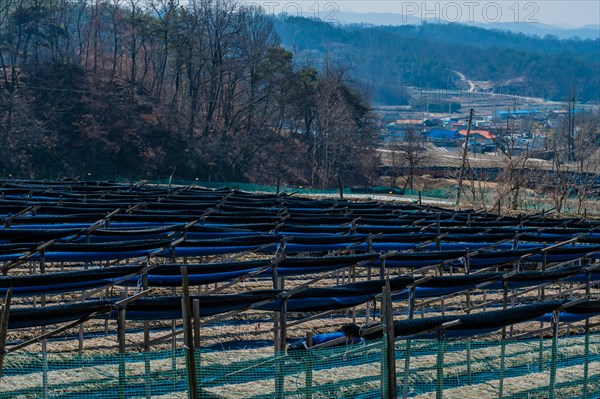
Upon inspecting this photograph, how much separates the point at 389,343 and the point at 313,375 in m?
0.96

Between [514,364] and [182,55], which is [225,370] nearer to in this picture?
[514,364]

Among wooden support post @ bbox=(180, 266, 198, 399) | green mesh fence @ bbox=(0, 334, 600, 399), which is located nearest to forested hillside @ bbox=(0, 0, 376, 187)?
green mesh fence @ bbox=(0, 334, 600, 399)

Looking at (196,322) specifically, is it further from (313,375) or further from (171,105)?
(171,105)

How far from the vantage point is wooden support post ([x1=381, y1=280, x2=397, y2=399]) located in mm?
6824

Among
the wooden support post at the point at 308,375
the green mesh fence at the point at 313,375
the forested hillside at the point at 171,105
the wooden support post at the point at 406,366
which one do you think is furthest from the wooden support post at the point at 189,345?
the forested hillside at the point at 171,105

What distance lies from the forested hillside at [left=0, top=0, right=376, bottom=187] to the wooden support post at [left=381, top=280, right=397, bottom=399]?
41.2 metres

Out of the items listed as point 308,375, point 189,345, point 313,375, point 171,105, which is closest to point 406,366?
point 313,375

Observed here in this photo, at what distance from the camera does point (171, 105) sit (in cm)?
5850

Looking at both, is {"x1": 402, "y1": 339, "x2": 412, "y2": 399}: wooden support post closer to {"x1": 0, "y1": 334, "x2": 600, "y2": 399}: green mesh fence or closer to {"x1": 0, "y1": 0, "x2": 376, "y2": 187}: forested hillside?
{"x1": 0, "y1": 334, "x2": 600, "y2": 399}: green mesh fence

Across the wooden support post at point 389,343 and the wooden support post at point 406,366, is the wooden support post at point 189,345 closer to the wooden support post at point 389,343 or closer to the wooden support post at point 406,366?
the wooden support post at point 389,343

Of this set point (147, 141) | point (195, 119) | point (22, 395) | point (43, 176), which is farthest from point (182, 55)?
point (22, 395)

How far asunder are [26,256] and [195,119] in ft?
162

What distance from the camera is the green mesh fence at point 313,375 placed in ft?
23.4

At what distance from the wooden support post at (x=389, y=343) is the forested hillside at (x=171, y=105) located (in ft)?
135
